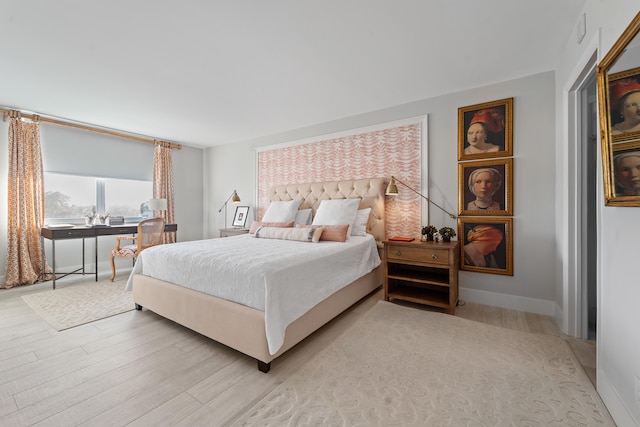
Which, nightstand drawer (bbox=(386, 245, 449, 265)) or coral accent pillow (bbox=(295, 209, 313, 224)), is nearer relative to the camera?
nightstand drawer (bbox=(386, 245, 449, 265))

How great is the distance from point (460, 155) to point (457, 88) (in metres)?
0.77

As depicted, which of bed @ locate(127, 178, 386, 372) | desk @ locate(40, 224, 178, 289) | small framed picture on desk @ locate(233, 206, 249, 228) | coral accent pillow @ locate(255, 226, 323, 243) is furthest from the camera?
small framed picture on desk @ locate(233, 206, 249, 228)

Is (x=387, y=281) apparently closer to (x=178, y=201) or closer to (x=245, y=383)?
(x=245, y=383)

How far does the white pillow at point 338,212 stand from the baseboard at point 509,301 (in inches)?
60.9

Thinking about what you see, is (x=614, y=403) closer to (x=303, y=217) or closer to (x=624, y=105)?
(x=624, y=105)

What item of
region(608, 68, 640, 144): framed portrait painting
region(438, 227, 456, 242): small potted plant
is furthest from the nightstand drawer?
region(608, 68, 640, 144): framed portrait painting

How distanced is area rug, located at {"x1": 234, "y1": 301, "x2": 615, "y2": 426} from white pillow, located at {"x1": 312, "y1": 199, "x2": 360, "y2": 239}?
56.2 inches

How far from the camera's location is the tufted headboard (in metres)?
3.52

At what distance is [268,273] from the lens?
1.77m

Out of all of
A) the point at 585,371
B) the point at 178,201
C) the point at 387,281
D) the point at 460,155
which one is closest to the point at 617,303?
the point at 585,371

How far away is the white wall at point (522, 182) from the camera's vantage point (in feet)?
8.66

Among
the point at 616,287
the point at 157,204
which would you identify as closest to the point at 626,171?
the point at 616,287

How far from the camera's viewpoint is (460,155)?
303cm

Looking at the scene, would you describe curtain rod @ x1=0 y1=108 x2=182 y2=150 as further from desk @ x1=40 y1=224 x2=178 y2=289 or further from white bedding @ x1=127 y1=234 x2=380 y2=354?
white bedding @ x1=127 y1=234 x2=380 y2=354
